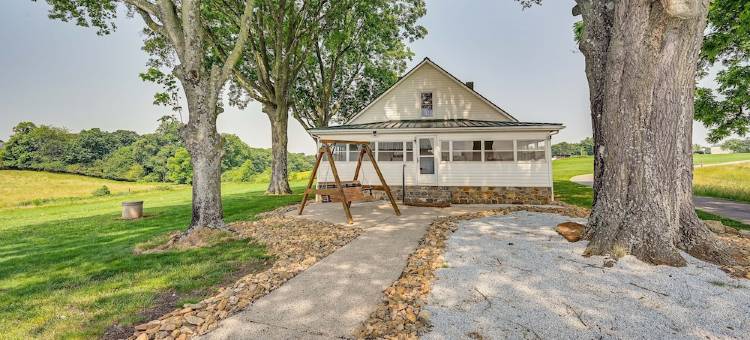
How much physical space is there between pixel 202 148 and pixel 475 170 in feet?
30.4

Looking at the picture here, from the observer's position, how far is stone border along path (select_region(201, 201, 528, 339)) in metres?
2.49

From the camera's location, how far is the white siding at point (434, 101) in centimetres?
1362

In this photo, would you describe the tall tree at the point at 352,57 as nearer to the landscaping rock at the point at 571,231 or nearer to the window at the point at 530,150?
the window at the point at 530,150

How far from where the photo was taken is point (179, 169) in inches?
1759

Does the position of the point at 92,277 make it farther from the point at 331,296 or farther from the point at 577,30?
the point at 577,30

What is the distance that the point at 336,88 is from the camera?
2320 cm

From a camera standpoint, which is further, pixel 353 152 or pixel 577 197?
pixel 353 152

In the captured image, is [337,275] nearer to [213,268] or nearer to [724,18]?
[213,268]

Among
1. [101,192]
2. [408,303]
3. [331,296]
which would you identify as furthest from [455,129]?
[101,192]

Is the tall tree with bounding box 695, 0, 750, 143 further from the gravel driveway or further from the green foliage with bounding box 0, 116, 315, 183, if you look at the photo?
the green foliage with bounding box 0, 116, 315, 183

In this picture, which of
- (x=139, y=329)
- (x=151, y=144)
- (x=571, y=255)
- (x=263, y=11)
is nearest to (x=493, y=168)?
(x=571, y=255)

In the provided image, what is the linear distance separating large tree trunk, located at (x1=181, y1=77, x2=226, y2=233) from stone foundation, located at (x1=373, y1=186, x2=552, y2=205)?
22.1 ft

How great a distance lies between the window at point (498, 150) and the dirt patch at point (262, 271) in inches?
281

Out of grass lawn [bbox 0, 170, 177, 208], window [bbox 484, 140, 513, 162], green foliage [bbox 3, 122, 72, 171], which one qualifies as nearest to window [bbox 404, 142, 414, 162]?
window [bbox 484, 140, 513, 162]
